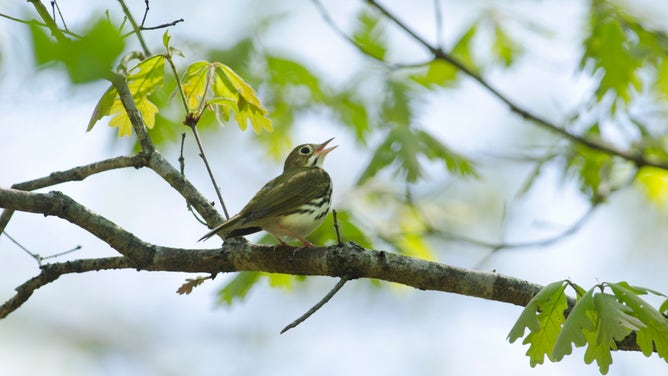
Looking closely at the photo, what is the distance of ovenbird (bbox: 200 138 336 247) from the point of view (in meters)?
3.97

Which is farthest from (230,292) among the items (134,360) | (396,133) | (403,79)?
(134,360)

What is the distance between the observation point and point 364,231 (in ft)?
15.5

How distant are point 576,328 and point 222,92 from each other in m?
1.91

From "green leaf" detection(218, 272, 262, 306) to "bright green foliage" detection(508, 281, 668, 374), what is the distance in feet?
6.82

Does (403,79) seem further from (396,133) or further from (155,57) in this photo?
(155,57)

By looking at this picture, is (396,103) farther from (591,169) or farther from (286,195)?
(286,195)

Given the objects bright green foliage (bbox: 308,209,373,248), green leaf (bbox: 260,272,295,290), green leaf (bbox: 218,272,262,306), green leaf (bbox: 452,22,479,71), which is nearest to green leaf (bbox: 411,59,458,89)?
green leaf (bbox: 452,22,479,71)

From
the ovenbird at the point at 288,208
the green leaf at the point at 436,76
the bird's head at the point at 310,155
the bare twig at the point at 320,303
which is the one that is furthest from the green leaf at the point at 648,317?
the green leaf at the point at 436,76

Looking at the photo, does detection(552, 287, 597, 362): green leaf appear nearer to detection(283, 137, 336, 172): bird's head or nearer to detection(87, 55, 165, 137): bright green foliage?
detection(87, 55, 165, 137): bright green foliage

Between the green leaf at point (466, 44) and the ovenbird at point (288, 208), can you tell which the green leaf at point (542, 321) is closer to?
the ovenbird at point (288, 208)

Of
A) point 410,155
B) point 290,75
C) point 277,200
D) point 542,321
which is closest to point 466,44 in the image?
point 290,75

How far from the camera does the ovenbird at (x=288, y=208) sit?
3.97 meters

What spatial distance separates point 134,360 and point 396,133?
861 centimetres

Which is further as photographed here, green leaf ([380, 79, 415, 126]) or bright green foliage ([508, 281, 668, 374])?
green leaf ([380, 79, 415, 126])
